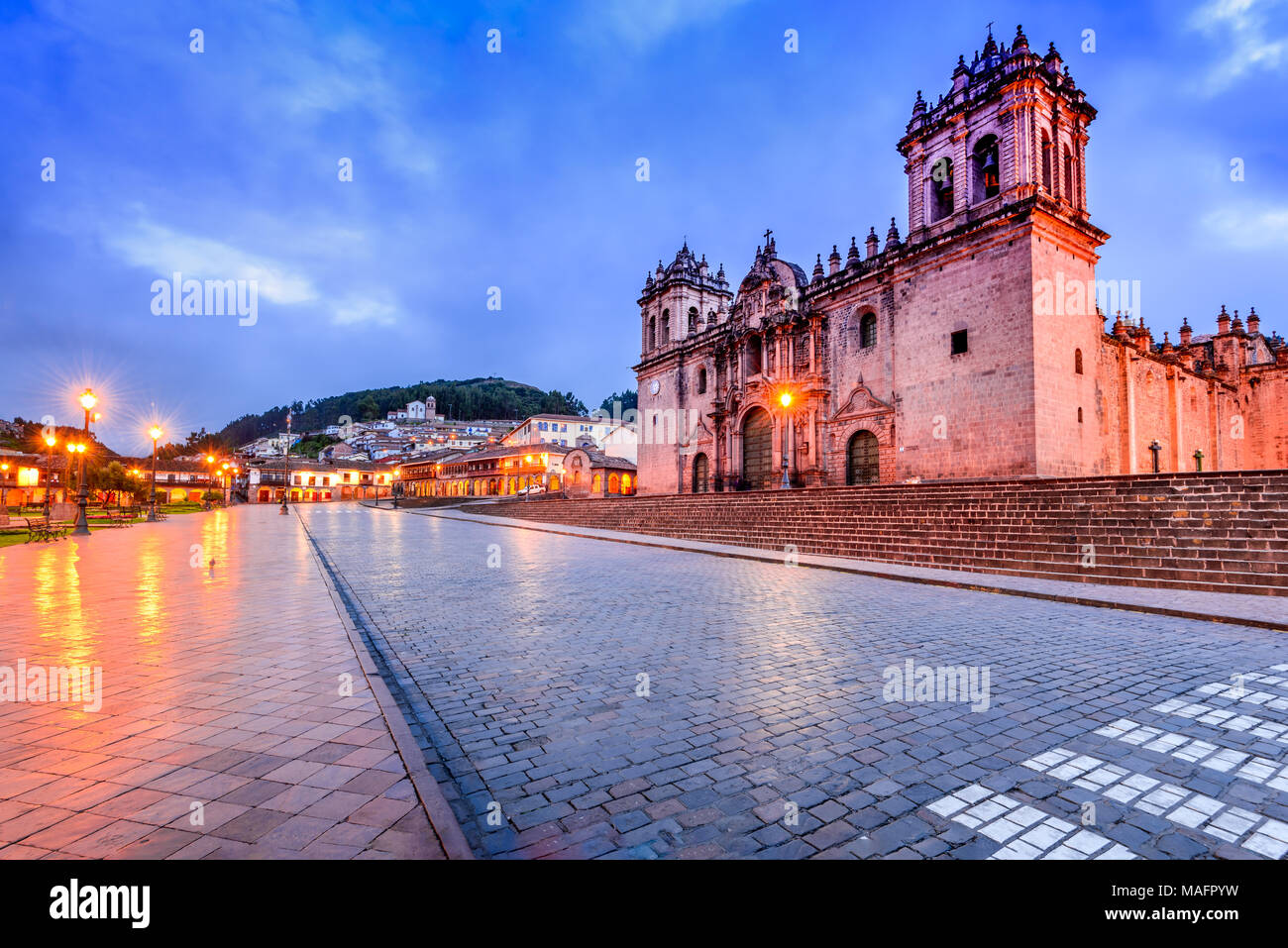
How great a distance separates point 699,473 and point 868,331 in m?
14.1

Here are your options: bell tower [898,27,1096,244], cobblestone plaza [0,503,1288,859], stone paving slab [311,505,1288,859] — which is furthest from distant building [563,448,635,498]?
cobblestone plaza [0,503,1288,859]

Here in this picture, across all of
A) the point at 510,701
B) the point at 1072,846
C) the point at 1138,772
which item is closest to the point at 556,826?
the point at 510,701

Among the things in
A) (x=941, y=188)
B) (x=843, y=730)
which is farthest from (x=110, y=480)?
(x=941, y=188)

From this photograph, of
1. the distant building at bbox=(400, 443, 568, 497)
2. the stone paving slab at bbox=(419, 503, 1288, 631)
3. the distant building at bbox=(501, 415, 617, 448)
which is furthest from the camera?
the distant building at bbox=(501, 415, 617, 448)

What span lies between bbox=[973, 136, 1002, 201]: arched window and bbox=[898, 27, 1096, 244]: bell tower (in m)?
0.04

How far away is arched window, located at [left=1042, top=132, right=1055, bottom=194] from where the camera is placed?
71.8 ft

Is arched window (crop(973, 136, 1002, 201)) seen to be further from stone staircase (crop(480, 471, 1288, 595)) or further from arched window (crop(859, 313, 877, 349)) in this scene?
stone staircase (crop(480, 471, 1288, 595))

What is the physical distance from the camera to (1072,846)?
2473mm

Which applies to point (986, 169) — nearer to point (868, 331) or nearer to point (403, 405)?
point (868, 331)

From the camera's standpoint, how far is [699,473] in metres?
37.5
